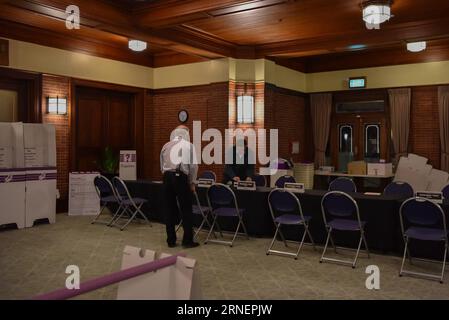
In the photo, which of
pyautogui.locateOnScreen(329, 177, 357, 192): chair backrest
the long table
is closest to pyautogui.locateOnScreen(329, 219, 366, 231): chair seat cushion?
the long table

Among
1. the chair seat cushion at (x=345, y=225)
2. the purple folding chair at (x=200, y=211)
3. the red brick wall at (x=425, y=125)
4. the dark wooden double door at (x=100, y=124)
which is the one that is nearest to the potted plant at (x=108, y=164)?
the dark wooden double door at (x=100, y=124)

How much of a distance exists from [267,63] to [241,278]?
5953 mm

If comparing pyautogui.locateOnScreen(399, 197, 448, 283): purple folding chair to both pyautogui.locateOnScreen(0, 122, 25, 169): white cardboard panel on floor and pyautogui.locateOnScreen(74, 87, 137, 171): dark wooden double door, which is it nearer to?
pyautogui.locateOnScreen(0, 122, 25, 169): white cardboard panel on floor

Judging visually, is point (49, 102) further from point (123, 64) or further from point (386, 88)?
point (386, 88)

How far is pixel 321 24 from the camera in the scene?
7.50 metres

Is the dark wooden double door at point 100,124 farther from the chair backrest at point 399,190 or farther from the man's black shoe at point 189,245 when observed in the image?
the chair backrest at point 399,190

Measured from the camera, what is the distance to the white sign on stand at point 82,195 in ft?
26.4

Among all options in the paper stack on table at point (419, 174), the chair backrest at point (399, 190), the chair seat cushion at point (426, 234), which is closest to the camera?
the chair seat cushion at point (426, 234)

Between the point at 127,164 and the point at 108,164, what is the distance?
388 mm

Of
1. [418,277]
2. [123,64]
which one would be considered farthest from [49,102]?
[418,277]

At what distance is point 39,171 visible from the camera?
7.07m

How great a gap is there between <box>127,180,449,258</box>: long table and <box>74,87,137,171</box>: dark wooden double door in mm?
3579

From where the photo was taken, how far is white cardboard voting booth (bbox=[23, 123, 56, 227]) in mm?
6953

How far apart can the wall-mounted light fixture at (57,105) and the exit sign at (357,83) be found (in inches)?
253
